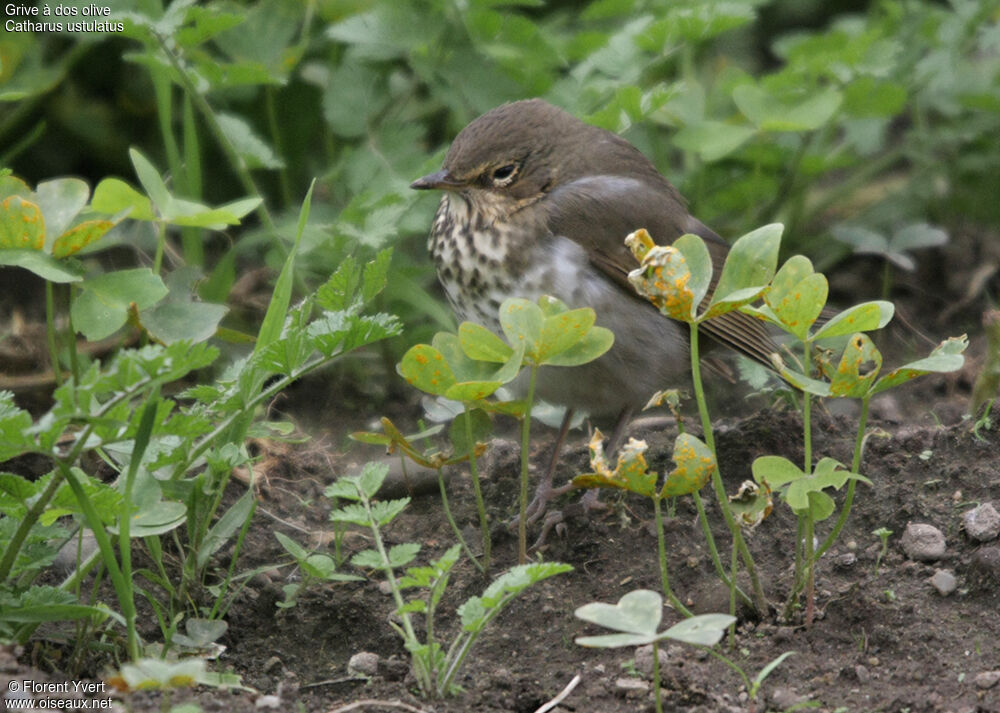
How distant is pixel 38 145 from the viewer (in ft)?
15.5

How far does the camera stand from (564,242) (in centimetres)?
338

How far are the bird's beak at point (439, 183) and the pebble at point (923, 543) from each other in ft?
4.94

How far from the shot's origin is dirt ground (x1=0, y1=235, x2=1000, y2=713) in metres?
2.25

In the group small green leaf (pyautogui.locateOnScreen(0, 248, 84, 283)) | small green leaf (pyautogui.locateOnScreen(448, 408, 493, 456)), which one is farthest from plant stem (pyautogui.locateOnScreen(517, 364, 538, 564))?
small green leaf (pyautogui.locateOnScreen(0, 248, 84, 283))

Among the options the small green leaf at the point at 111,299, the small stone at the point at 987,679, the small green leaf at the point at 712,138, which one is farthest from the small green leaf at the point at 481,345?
the small green leaf at the point at 712,138

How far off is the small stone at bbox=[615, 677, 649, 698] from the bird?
939 millimetres

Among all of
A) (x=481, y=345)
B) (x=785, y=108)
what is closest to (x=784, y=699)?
(x=481, y=345)

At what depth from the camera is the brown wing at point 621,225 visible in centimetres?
340

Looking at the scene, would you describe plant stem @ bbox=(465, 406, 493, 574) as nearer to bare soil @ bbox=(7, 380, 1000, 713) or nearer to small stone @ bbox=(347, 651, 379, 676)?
bare soil @ bbox=(7, 380, 1000, 713)

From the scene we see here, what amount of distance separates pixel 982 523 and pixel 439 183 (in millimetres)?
1635

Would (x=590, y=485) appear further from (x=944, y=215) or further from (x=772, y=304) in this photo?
(x=944, y=215)

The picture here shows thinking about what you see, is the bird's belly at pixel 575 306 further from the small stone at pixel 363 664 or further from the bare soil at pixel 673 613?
the small stone at pixel 363 664

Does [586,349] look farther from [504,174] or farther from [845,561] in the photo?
[504,174]

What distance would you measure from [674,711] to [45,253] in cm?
135
